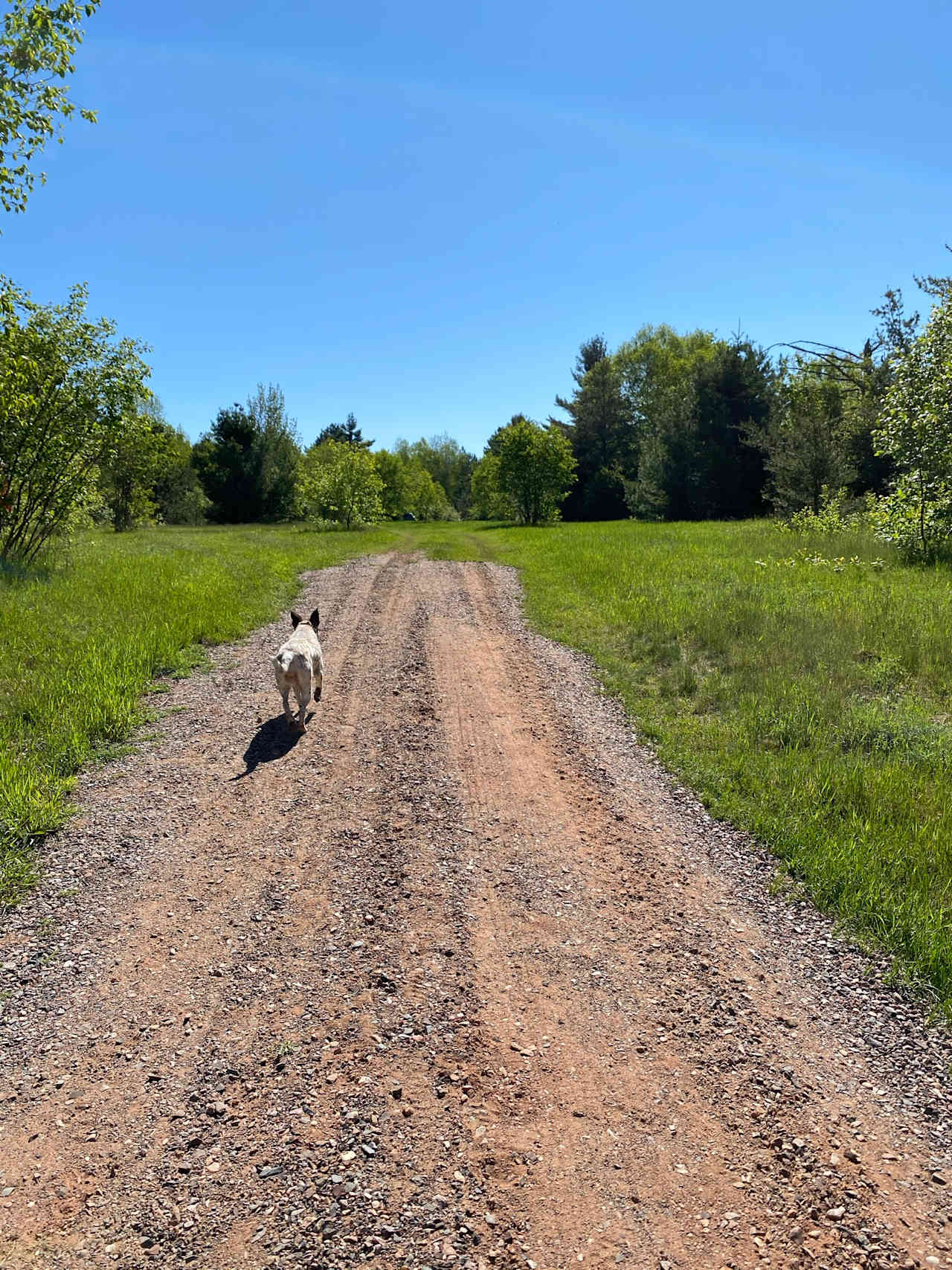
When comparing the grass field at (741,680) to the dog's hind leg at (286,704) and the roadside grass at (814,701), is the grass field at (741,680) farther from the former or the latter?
the dog's hind leg at (286,704)

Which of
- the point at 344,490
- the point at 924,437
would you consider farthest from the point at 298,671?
the point at 344,490

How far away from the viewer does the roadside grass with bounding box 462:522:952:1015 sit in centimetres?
480

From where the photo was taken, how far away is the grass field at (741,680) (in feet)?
16.6

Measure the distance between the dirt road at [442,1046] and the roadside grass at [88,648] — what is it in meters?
0.49

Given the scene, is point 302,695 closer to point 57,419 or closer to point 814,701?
point 814,701

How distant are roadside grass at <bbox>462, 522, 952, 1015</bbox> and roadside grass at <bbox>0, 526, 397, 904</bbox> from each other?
6.10 metres

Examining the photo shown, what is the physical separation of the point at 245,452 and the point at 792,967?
5409 centimetres

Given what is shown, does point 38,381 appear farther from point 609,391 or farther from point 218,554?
point 609,391

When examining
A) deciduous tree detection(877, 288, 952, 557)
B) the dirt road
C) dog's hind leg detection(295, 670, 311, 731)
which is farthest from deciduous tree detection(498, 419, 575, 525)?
the dirt road

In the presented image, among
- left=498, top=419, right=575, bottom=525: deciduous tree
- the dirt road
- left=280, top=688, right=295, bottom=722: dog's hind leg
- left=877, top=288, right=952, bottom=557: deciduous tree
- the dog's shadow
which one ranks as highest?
left=498, top=419, right=575, bottom=525: deciduous tree

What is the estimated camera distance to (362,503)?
3922 centimetres

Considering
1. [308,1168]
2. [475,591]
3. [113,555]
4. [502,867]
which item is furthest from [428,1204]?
[113,555]

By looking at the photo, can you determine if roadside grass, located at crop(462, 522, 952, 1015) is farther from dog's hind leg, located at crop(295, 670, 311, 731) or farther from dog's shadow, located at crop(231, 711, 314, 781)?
dog's shadow, located at crop(231, 711, 314, 781)

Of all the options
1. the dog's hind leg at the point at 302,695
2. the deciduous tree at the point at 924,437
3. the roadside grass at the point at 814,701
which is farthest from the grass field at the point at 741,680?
the dog's hind leg at the point at 302,695
